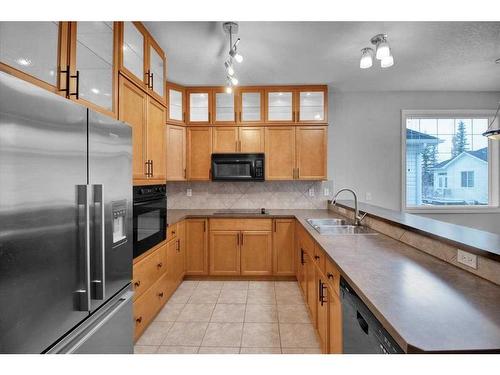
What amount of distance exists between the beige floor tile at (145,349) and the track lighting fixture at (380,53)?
2905 millimetres

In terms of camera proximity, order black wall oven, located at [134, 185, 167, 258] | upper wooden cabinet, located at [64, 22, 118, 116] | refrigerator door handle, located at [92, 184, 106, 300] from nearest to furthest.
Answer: refrigerator door handle, located at [92, 184, 106, 300] → upper wooden cabinet, located at [64, 22, 118, 116] → black wall oven, located at [134, 185, 167, 258]

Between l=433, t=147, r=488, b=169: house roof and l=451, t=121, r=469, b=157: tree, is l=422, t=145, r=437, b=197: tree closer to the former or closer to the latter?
l=433, t=147, r=488, b=169: house roof

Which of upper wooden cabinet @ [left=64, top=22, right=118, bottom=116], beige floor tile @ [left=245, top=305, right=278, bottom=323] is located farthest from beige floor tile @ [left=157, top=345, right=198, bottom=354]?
upper wooden cabinet @ [left=64, top=22, right=118, bottom=116]

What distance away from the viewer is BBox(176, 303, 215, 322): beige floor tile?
2.51 metres

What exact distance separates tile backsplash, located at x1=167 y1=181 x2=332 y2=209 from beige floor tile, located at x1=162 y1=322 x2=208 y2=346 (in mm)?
1893

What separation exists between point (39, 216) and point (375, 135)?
4088 millimetres

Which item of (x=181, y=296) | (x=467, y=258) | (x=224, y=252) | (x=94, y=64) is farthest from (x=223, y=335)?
(x=94, y=64)

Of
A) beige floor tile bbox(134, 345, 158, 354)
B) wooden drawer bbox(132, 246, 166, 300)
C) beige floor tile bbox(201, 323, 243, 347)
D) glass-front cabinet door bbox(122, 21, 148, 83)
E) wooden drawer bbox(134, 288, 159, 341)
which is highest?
glass-front cabinet door bbox(122, 21, 148, 83)

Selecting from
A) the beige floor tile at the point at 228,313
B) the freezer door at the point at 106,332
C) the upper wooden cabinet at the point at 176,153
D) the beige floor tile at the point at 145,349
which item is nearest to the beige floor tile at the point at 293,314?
the beige floor tile at the point at 228,313

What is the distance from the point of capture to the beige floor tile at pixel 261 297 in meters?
2.86

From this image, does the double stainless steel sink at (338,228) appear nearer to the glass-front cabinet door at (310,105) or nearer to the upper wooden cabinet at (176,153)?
the glass-front cabinet door at (310,105)

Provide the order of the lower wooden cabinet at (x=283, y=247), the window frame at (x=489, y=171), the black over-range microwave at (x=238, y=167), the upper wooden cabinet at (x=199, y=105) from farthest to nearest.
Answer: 1. the window frame at (x=489, y=171)
2. the upper wooden cabinet at (x=199, y=105)
3. the black over-range microwave at (x=238, y=167)
4. the lower wooden cabinet at (x=283, y=247)

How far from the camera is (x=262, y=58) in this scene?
281cm

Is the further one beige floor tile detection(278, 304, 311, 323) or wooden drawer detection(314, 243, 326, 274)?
beige floor tile detection(278, 304, 311, 323)
